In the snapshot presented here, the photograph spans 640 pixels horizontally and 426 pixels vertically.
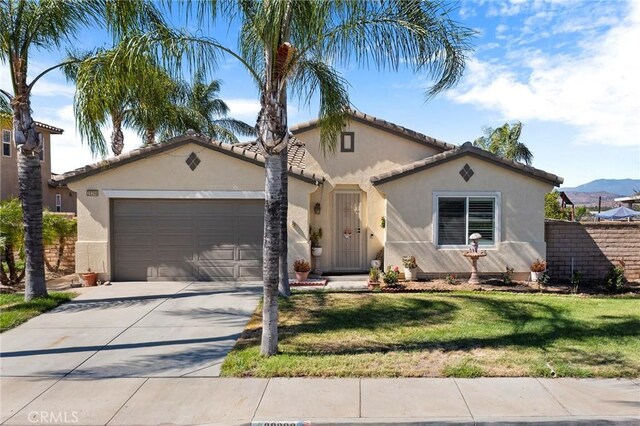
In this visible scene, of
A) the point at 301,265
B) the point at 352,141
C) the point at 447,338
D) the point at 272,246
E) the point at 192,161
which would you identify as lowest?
the point at 447,338

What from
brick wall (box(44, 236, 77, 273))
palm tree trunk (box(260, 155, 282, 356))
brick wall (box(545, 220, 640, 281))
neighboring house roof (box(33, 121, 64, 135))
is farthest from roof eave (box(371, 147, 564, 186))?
neighboring house roof (box(33, 121, 64, 135))

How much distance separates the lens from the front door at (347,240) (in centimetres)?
1366

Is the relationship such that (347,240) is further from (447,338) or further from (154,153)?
(447,338)

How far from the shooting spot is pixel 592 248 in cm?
1280

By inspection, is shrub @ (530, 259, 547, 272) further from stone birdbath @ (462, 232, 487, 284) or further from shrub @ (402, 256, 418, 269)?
shrub @ (402, 256, 418, 269)

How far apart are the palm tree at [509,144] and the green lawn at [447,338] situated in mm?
20918

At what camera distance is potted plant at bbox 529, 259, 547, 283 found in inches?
477

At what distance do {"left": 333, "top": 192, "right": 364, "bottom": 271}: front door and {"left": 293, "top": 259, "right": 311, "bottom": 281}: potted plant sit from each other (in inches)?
64.4

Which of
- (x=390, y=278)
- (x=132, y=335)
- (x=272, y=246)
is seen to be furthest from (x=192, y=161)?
(x=272, y=246)

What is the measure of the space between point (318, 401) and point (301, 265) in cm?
713

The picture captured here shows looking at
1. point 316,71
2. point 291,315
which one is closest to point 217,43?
point 316,71

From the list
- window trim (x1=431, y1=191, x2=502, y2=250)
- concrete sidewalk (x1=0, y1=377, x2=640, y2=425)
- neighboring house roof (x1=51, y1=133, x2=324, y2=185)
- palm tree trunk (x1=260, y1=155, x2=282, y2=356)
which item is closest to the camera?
concrete sidewalk (x1=0, y1=377, x2=640, y2=425)

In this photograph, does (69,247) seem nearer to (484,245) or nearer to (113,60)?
(113,60)

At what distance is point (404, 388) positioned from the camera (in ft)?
17.9
